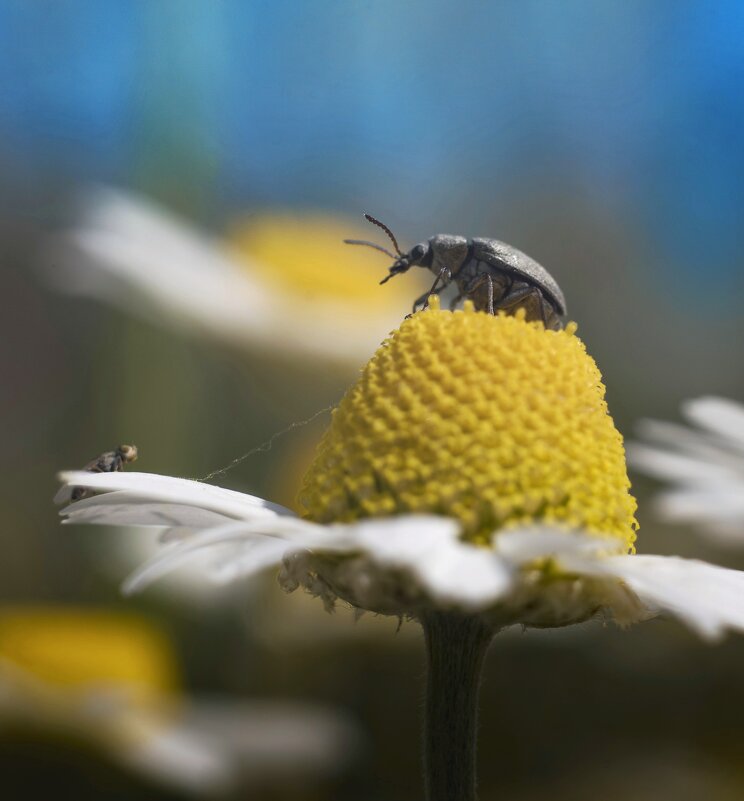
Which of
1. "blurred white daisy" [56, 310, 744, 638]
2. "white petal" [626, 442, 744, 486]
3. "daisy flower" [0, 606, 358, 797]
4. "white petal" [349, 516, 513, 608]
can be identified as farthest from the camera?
"daisy flower" [0, 606, 358, 797]

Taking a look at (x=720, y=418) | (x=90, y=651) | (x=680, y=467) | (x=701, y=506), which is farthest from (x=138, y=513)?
(x=90, y=651)

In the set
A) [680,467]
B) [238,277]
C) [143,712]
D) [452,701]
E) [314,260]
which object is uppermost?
[314,260]

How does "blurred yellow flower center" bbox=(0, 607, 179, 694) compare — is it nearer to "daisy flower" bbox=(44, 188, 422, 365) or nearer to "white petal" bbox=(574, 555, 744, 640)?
"daisy flower" bbox=(44, 188, 422, 365)

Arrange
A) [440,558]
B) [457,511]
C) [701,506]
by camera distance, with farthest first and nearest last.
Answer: [701,506], [457,511], [440,558]

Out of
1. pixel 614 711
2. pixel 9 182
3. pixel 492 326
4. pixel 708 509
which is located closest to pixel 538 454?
pixel 492 326

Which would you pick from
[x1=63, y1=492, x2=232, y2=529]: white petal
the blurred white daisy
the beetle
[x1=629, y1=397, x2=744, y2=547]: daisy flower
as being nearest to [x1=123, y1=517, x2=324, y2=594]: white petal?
the blurred white daisy

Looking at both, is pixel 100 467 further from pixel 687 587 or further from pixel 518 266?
pixel 687 587

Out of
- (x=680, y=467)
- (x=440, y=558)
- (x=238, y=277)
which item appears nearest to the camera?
(x=440, y=558)

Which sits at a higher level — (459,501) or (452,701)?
(459,501)
